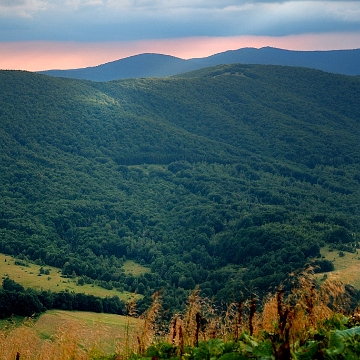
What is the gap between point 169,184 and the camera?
435 ft

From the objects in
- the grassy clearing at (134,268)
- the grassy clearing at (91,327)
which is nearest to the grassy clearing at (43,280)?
the grassy clearing at (134,268)

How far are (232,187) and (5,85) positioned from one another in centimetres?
7762

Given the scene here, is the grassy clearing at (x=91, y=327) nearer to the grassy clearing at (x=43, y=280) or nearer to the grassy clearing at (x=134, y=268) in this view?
the grassy clearing at (x=43, y=280)

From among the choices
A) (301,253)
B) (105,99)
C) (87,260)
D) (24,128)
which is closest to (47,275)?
(87,260)

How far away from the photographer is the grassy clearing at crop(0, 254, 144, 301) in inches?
2440

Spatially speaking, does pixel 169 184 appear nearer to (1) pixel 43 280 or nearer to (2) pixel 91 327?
(1) pixel 43 280

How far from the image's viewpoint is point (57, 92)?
16175 cm

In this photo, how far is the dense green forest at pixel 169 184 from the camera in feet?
257

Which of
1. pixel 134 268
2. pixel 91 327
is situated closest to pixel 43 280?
pixel 134 268

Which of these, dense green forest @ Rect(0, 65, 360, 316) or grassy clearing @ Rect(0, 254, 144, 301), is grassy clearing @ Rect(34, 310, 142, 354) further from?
grassy clearing @ Rect(0, 254, 144, 301)

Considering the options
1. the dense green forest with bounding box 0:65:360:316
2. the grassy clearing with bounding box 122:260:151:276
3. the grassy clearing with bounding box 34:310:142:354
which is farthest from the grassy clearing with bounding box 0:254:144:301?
the grassy clearing with bounding box 34:310:142:354

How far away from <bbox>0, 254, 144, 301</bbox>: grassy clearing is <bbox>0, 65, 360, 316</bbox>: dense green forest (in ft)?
11.5

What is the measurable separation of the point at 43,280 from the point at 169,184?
2749 inches

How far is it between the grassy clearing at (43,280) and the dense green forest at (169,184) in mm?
3503
